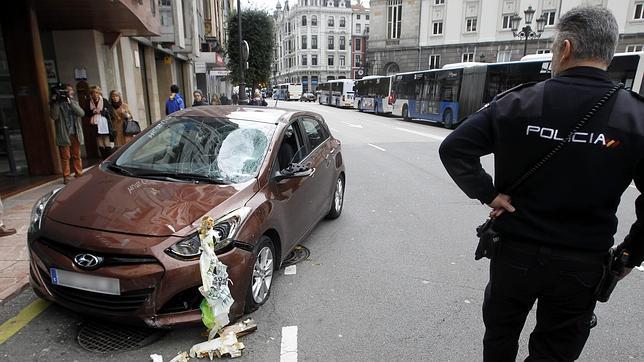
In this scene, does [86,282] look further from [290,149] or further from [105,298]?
[290,149]

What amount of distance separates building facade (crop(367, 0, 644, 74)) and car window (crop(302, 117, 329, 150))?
39621mm

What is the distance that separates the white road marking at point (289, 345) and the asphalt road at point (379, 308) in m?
0.04

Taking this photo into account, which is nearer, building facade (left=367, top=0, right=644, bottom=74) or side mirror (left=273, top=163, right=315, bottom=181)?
side mirror (left=273, top=163, right=315, bottom=181)

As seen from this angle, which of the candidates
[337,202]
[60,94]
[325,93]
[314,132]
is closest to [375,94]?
[325,93]

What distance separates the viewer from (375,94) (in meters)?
33.8

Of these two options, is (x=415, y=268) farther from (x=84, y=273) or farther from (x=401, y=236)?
→ (x=84, y=273)

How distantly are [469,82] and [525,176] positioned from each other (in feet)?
64.8

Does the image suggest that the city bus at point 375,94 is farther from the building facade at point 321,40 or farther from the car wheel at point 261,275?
the building facade at point 321,40

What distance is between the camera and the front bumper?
2.82 m

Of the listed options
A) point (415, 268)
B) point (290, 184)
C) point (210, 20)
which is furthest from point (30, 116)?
point (210, 20)

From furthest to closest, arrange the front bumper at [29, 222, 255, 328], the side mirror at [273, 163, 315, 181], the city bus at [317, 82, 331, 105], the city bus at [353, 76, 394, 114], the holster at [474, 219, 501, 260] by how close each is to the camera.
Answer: the city bus at [317, 82, 331, 105], the city bus at [353, 76, 394, 114], the side mirror at [273, 163, 315, 181], the front bumper at [29, 222, 255, 328], the holster at [474, 219, 501, 260]

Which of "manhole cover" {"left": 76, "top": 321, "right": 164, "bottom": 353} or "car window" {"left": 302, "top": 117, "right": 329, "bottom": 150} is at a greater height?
"car window" {"left": 302, "top": 117, "right": 329, "bottom": 150}

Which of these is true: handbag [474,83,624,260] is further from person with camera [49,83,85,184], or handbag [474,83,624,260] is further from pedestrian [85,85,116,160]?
pedestrian [85,85,116,160]

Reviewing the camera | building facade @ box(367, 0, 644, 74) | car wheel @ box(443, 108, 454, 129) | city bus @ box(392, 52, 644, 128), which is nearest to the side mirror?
the camera
